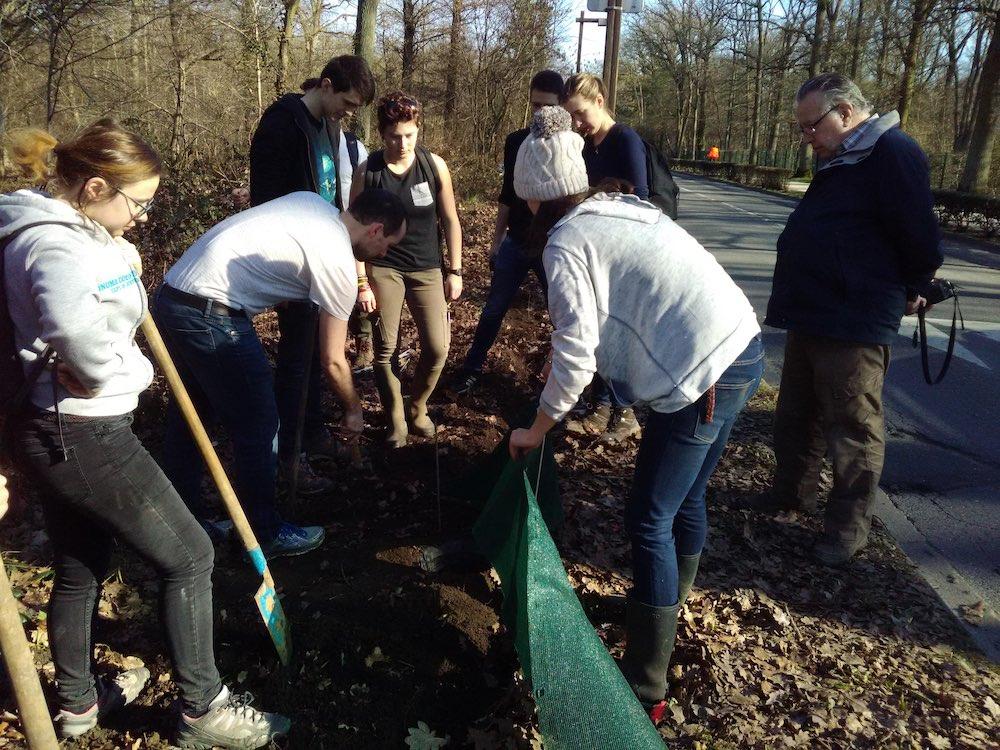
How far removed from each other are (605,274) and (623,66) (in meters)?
57.3

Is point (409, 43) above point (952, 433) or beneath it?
above

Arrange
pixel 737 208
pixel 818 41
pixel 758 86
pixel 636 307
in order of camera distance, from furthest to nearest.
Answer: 1. pixel 758 86
2. pixel 818 41
3. pixel 737 208
4. pixel 636 307

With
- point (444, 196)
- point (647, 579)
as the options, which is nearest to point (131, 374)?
point (647, 579)

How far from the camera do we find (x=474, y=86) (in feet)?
51.8

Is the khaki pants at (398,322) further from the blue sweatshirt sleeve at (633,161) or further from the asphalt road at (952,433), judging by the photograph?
the asphalt road at (952,433)

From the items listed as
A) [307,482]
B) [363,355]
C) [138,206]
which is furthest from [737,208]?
[138,206]

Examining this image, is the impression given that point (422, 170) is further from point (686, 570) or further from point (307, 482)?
point (686, 570)

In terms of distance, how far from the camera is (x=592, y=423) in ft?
15.4

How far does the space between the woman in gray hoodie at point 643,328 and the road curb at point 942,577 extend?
1622mm

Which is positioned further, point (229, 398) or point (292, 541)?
point (292, 541)

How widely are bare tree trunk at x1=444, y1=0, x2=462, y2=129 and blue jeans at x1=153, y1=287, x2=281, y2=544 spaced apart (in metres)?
13.9

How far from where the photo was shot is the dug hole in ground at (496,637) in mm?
2525

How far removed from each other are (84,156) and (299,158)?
2032mm

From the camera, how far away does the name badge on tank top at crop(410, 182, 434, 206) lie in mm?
4129
